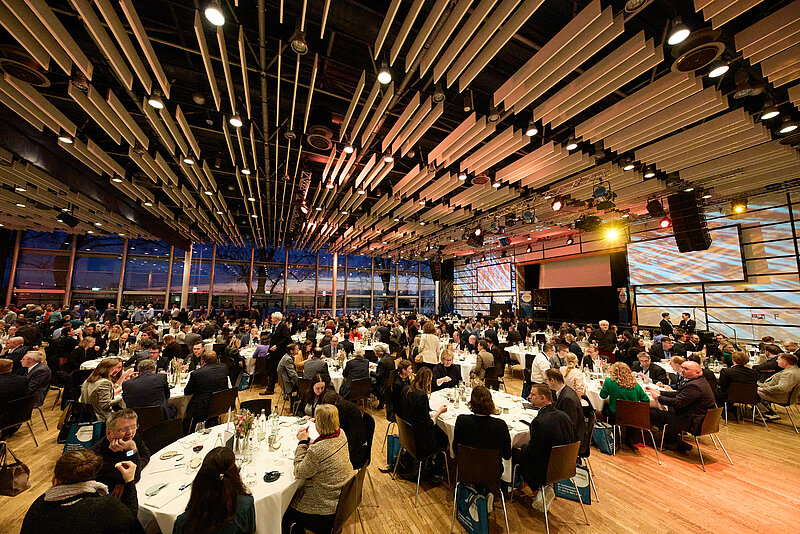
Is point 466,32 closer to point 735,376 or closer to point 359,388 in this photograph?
point 359,388

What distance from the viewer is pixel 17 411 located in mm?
3967

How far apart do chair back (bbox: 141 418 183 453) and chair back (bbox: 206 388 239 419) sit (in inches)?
40.9

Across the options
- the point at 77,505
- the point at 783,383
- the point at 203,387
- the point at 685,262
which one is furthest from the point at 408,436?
the point at 685,262

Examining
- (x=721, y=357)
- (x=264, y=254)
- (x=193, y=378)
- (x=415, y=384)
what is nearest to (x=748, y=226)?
(x=721, y=357)

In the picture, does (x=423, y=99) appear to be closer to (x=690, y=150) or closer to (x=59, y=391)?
(x=690, y=150)

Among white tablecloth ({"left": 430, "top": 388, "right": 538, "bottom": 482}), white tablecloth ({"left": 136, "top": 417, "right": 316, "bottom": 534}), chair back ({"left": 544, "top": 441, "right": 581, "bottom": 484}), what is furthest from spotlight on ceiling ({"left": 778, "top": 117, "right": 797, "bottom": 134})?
white tablecloth ({"left": 136, "top": 417, "right": 316, "bottom": 534})

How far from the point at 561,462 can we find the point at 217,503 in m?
2.83

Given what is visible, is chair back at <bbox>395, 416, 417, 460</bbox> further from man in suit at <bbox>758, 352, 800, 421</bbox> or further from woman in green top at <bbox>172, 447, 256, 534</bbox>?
man in suit at <bbox>758, 352, 800, 421</bbox>

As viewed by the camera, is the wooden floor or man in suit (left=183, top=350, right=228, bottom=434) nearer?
the wooden floor

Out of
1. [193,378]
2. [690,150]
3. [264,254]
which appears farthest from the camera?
[264,254]

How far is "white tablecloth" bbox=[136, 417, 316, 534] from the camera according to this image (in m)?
2.07

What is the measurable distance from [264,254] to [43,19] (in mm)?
14786

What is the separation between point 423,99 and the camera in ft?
14.1

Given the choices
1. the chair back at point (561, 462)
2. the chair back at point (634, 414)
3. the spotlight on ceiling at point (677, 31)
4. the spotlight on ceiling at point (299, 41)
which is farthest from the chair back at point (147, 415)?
the spotlight on ceiling at point (677, 31)
